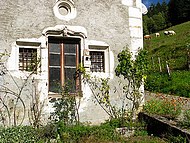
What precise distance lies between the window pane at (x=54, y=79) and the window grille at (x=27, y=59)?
589mm

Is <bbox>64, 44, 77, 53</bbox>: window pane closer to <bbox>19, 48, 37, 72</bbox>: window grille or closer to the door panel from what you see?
the door panel

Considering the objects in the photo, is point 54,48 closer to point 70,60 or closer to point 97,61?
point 70,60

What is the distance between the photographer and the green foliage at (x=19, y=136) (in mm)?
6766

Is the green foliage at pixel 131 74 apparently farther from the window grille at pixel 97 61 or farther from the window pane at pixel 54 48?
the window pane at pixel 54 48

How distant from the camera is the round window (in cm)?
941

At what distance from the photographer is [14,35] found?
8742 millimetres

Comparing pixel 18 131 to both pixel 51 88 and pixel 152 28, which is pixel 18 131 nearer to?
pixel 51 88

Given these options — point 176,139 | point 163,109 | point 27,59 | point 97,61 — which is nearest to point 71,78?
point 97,61

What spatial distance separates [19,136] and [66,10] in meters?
4.29

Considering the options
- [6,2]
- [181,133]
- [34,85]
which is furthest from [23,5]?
[181,133]

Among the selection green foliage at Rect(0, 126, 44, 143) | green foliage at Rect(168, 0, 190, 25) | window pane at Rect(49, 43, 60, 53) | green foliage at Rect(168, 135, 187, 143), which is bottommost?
green foliage at Rect(168, 135, 187, 143)

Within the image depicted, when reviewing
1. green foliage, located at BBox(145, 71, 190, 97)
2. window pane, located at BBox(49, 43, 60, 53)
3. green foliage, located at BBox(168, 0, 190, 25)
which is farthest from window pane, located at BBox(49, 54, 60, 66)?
green foliage, located at BBox(168, 0, 190, 25)

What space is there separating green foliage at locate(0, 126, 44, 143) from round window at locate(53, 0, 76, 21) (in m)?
3.64

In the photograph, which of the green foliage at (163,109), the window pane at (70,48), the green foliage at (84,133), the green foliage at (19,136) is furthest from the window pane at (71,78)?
the green foliage at (163,109)
